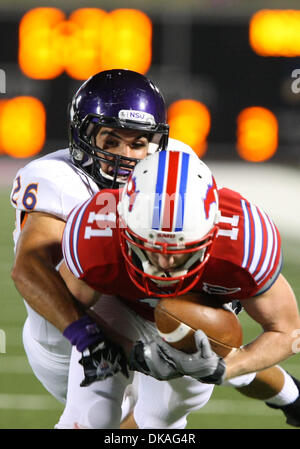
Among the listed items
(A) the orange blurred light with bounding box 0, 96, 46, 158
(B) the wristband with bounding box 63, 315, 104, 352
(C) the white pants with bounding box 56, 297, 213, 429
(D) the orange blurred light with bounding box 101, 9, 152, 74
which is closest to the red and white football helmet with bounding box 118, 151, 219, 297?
(B) the wristband with bounding box 63, 315, 104, 352

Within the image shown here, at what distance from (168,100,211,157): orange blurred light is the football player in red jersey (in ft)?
24.6

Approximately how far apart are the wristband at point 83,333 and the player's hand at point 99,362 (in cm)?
2

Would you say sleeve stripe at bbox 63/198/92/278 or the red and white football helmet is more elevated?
the red and white football helmet

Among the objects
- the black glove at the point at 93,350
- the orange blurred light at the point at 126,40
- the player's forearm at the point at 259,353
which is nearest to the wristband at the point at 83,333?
the black glove at the point at 93,350

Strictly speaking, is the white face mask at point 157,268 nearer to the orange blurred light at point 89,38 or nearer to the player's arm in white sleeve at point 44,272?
the player's arm in white sleeve at point 44,272

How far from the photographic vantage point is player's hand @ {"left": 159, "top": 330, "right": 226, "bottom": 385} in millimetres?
2658

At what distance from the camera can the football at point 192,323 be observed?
2.66m

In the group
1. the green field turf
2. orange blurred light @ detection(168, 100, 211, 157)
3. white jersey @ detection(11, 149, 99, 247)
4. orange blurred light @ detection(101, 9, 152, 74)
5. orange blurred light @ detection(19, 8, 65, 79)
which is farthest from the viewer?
orange blurred light @ detection(168, 100, 211, 157)

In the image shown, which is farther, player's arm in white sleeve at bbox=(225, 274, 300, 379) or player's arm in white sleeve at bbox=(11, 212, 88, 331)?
player's arm in white sleeve at bbox=(11, 212, 88, 331)

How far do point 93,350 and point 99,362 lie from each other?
0.15 ft

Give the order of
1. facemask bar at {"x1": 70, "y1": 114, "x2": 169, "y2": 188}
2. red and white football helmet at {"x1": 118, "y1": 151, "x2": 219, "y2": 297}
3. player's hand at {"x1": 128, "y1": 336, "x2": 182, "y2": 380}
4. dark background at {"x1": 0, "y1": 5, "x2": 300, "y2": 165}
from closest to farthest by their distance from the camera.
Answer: red and white football helmet at {"x1": 118, "y1": 151, "x2": 219, "y2": 297} < player's hand at {"x1": 128, "y1": 336, "x2": 182, "y2": 380} < facemask bar at {"x1": 70, "y1": 114, "x2": 169, "y2": 188} < dark background at {"x1": 0, "y1": 5, "x2": 300, "y2": 165}

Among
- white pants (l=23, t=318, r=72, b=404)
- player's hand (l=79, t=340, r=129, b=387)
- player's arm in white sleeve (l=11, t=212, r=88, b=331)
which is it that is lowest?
white pants (l=23, t=318, r=72, b=404)

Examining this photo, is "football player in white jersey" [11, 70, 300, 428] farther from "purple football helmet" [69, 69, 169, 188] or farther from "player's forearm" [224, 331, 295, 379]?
"player's forearm" [224, 331, 295, 379]

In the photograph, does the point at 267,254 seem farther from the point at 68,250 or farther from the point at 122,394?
the point at 122,394
